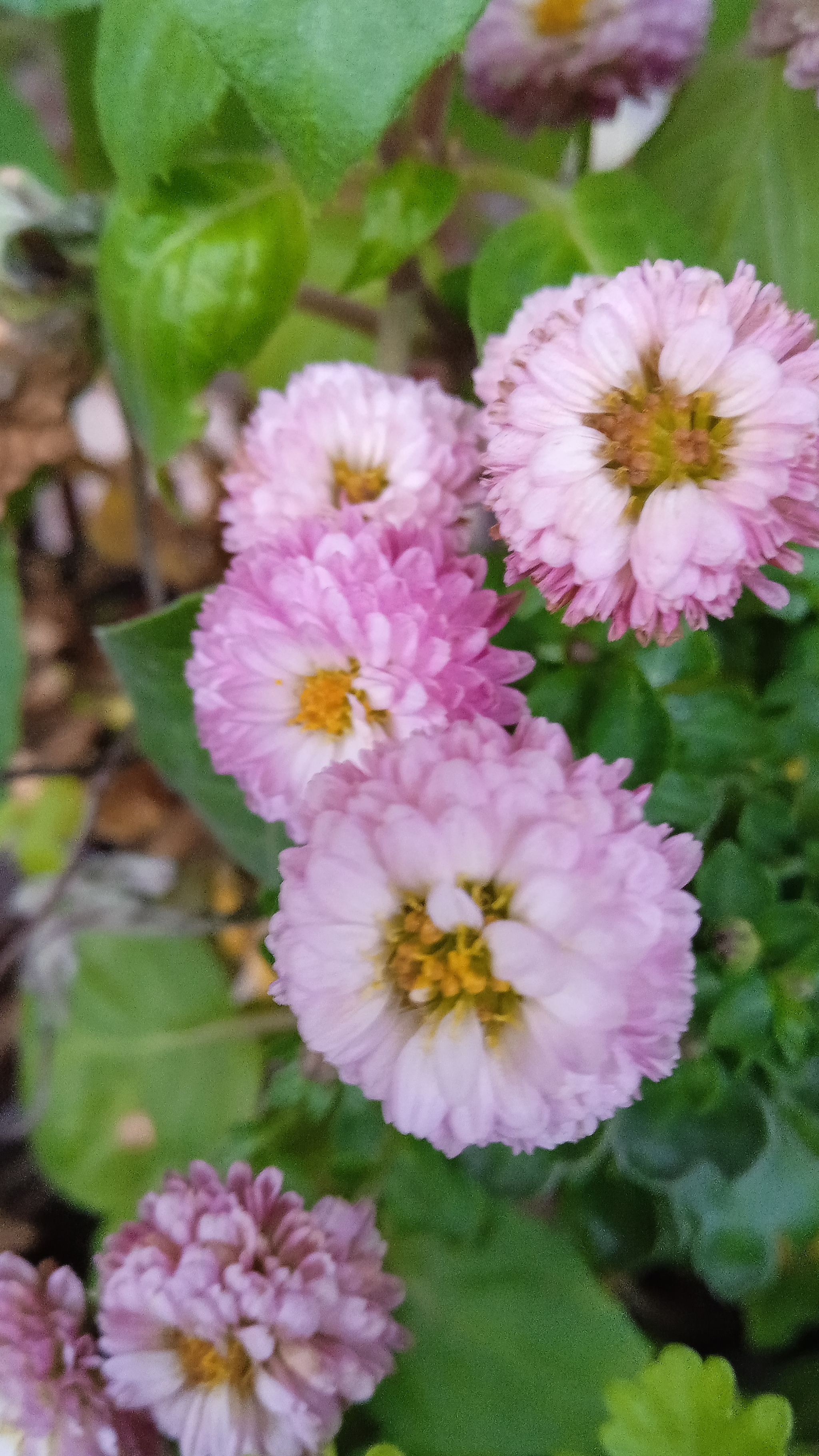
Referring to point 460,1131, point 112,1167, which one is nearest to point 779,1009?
point 460,1131

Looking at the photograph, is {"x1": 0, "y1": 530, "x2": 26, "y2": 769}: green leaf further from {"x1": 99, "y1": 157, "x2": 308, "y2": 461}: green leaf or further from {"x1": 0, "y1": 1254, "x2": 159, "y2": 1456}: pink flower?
{"x1": 0, "y1": 1254, "x2": 159, "y2": 1456}: pink flower

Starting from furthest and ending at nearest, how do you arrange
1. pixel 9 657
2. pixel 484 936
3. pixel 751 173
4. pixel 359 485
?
pixel 9 657 < pixel 751 173 < pixel 359 485 < pixel 484 936

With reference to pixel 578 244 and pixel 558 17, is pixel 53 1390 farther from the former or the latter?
pixel 558 17

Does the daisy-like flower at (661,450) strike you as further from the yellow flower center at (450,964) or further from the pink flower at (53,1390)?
the pink flower at (53,1390)

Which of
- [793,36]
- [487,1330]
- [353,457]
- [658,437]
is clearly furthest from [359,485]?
[487,1330]

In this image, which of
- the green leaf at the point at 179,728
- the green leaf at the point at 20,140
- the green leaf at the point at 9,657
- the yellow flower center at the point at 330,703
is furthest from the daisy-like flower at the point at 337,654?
the green leaf at the point at 20,140

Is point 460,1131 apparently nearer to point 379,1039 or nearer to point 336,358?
point 379,1039

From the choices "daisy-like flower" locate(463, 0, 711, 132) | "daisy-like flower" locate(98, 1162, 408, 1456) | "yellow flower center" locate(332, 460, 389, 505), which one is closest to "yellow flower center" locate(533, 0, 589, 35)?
"daisy-like flower" locate(463, 0, 711, 132)
